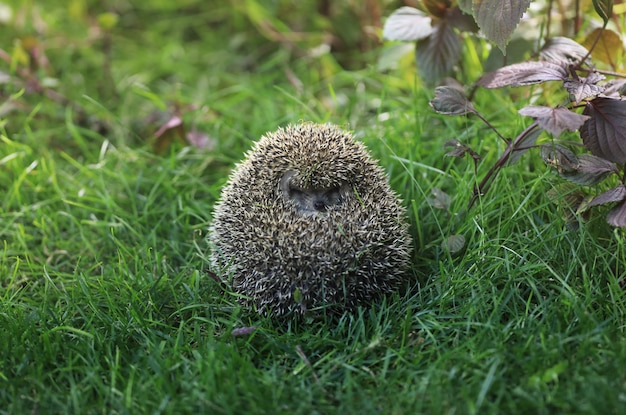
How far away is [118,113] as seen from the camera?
5.48 metres

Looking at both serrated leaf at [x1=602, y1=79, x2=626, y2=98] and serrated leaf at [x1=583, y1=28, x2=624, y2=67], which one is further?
serrated leaf at [x1=583, y1=28, x2=624, y2=67]

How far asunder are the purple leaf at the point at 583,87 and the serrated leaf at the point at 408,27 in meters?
1.03

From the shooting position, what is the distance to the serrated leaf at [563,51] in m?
3.57

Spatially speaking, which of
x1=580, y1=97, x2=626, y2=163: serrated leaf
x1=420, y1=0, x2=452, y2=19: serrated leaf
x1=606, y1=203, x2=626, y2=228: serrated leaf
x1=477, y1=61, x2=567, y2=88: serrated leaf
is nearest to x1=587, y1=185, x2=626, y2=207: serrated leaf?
x1=606, y1=203, x2=626, y2=228: serrated leaf

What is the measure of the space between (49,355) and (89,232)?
1.32 metres

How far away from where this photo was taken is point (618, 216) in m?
2.90

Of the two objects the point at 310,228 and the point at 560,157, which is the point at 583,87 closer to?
the point at 560,157

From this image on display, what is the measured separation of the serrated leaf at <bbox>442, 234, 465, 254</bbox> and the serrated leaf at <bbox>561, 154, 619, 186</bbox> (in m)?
0.61

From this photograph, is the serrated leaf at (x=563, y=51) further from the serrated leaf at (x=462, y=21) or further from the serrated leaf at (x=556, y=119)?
the serrated leaf at (x=556, y=119)

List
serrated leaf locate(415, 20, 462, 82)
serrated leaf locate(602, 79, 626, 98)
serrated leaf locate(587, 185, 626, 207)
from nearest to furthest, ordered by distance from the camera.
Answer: serrated leaf locate(587, 185, 626, 207) < serrated leaf locate(602, 79, 626, 98) < serrated leaf locate(415, 20, 462, 82)

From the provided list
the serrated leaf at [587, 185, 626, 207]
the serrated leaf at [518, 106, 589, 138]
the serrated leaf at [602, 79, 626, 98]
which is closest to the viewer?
the serrated leaf at [518, 106, 589, 138]

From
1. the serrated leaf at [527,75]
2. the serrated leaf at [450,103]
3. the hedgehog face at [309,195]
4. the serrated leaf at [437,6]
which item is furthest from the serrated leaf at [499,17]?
the hedgehog face at [309,195]

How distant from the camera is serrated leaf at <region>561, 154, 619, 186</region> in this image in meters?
3.04

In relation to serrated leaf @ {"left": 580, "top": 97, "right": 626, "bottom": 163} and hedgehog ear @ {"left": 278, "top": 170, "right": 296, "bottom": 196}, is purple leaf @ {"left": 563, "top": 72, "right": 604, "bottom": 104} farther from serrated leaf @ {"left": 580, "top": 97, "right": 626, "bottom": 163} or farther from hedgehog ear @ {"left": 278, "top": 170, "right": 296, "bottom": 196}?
hedgehog ear @ {"left": 278, "top": 170, "right": 296, "bottom": 196}
